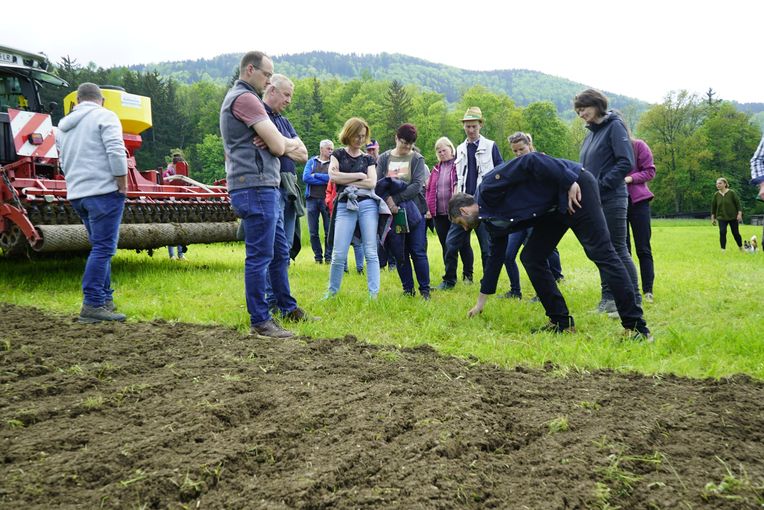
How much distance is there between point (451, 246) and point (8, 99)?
6373 mm

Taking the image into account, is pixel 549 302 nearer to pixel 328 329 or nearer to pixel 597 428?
pixel 328 329

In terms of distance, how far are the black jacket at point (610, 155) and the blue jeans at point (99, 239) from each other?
413 cm

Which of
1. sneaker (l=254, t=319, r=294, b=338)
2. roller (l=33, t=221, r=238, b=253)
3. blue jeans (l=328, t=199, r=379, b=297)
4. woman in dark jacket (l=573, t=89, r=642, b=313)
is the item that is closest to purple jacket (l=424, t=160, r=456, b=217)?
blue jeans (l=328, t=199, r=379, b=297)

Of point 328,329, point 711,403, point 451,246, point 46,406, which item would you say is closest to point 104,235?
point 328,329

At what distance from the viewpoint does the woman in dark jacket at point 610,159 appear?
4.93 metres

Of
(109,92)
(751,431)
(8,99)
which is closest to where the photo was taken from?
(751,431)

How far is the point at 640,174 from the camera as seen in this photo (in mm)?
5785

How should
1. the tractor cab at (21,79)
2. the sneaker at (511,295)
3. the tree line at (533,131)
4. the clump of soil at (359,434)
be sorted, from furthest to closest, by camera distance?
1. the tree line at (533,131)
2. the tractor cab at (21,79)
3. the sneaker at (511,295)
4. the clump of soil at (359,434)

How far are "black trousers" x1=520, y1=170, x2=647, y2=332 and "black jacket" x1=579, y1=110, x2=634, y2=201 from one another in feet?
2.59

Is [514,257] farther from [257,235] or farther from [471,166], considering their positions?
[257,235]

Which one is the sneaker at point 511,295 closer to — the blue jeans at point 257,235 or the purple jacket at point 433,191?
the purple jacket at point 433,191

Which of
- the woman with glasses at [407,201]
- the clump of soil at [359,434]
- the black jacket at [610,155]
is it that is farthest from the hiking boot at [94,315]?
the black jacket at [610,155]

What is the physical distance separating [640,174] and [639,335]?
228cm

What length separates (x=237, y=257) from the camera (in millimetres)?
10234
